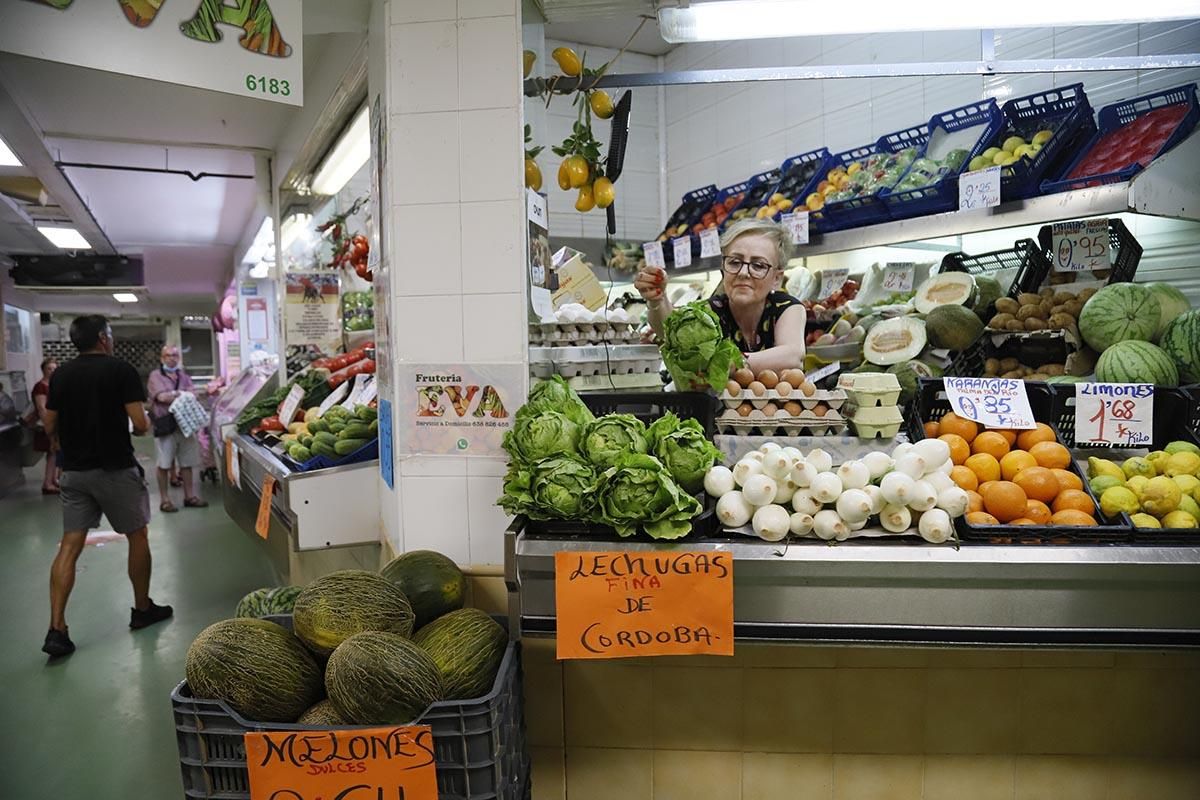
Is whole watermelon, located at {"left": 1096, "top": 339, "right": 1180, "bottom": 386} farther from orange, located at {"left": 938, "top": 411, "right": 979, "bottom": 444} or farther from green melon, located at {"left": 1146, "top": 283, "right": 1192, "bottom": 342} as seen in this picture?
orange, located at {"left": 938, "top": 411, "right": 979, "bottom": 444}

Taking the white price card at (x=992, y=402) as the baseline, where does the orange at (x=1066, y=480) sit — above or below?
below

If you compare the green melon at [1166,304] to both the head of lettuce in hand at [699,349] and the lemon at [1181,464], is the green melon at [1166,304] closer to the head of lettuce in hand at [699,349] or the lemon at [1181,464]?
the lemon at [1181,464]

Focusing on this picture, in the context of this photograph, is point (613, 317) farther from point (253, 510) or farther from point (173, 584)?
point (173, 584)

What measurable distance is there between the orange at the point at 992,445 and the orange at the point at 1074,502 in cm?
19

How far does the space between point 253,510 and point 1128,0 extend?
178 inches

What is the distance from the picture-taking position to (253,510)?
4270 mm

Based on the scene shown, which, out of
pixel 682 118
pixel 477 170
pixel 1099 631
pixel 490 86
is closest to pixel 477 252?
pixel 477 170

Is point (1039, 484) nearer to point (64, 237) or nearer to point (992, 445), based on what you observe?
point (992, 445)

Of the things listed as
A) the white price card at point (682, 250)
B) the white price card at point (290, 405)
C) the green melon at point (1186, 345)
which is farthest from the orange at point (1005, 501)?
the white price card at point (290, 405)

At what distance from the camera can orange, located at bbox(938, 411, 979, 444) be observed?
200 centimetres

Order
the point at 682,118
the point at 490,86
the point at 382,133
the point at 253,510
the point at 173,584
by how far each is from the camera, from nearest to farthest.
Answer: the point at 490,86 → the point at 382,133 → the point at 253,510 → the point at 173,584 → the point at 682,118

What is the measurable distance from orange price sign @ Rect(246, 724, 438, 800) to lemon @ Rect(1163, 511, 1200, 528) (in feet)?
5.41

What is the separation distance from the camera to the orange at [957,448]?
1922 millimetres

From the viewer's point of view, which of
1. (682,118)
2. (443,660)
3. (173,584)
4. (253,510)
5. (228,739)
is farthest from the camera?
(682,118)
